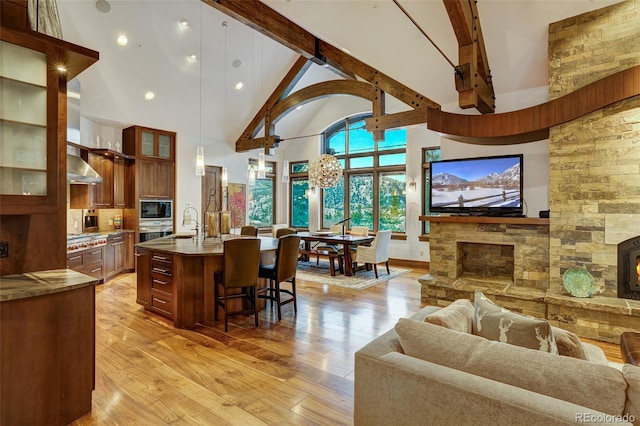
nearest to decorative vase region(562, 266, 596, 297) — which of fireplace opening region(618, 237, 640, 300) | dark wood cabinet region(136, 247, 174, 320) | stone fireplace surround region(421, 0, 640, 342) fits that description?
stone fireplace surround region(421, 0, 640, 342)

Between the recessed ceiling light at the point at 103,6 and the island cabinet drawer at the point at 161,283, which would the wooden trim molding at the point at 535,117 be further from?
the recessed ceiling light at the point at 103,6

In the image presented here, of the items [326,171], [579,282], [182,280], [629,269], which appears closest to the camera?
[629,269]

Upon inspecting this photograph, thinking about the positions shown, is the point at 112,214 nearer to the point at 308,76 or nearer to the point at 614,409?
the point at 308,76

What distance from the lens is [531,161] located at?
4.54 metres

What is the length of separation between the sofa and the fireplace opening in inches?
103

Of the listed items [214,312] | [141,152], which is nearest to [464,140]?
[214,312]

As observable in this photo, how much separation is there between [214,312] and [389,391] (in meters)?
3.13

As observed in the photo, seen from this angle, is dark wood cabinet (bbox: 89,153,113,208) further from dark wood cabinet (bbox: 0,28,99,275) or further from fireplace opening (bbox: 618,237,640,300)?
fireplace opening (bbox: 618,237,640,300)

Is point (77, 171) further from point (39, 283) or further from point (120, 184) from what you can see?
point (39, 283)

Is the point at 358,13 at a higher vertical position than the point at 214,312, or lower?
higher

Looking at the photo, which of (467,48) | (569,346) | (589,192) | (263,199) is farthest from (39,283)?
(263,199)

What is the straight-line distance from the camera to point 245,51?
7.30 meters

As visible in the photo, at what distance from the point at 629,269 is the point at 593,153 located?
1306 millimetres

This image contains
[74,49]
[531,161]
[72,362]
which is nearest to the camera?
[72,362]
